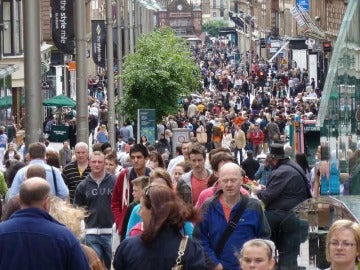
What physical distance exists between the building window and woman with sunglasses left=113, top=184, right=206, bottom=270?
49.5 m

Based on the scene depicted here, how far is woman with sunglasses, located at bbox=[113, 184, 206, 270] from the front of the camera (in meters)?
10.1

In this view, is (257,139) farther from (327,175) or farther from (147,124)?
(327,175)

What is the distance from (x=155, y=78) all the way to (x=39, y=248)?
150 ft

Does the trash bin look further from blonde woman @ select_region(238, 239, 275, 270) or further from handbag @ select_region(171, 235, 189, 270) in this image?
blonde woman @ select_region(238, 239, 275, 270)

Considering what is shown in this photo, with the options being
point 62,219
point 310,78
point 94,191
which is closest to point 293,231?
point 94,191

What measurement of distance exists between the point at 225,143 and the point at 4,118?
44.9ft

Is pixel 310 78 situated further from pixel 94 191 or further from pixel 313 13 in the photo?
pixel 94 191

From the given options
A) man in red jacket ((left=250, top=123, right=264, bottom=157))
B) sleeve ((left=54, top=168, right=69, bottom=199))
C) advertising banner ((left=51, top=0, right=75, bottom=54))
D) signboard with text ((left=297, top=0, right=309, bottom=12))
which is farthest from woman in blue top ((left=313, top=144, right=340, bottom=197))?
signboard with text ((left=297, top=0, right=309, bottom=12))

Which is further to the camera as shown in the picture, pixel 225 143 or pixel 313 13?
pixel 313 13

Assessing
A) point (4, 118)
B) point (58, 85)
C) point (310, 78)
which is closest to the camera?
point (4, 118)

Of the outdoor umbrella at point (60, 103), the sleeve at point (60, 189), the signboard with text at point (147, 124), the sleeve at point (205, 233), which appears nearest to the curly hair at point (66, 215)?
the sleeve at point (205, 233)

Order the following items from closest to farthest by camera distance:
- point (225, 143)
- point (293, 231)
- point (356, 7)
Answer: point (293, 231)
point (356, 7)
point (225, 143)

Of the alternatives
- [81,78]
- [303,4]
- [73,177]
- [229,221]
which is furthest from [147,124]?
[303,4]

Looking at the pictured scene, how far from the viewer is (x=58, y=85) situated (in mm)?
77312
